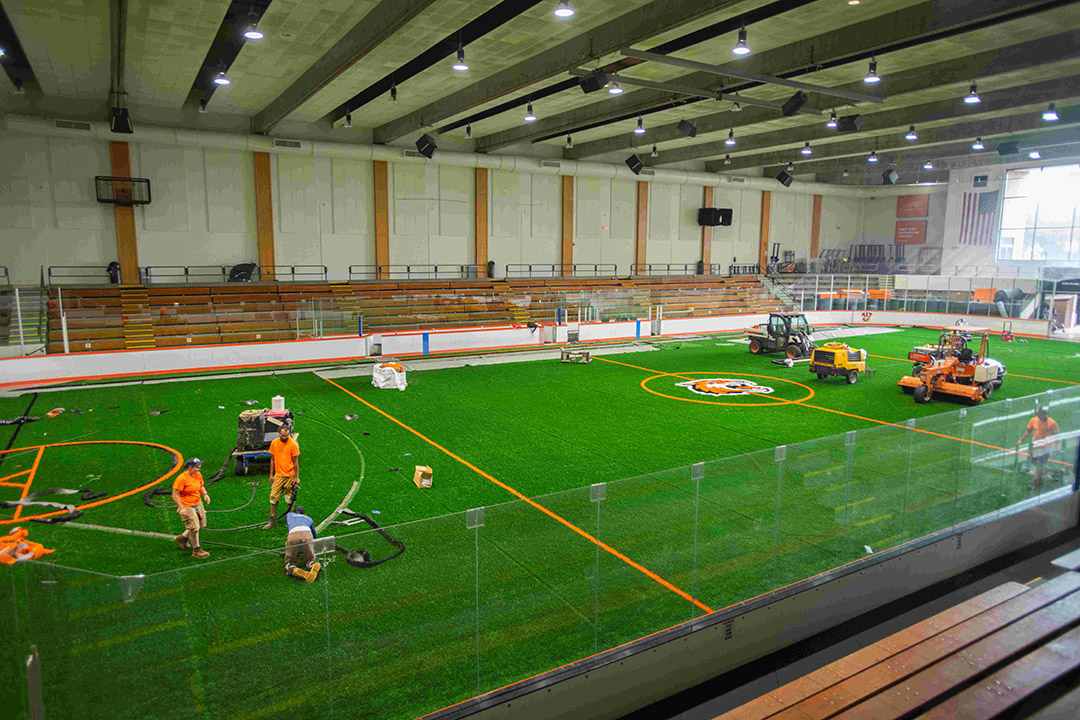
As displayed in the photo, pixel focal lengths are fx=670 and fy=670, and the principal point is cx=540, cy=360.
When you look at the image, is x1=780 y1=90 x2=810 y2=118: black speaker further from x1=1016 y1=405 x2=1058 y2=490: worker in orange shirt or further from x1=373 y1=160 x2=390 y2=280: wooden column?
x1=373 y1=160 x2=390 y2=280: wooden column

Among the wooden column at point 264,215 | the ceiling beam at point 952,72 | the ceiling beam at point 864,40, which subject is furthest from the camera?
the wooden column at point 264,215

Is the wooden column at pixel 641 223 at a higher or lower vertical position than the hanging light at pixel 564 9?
lower

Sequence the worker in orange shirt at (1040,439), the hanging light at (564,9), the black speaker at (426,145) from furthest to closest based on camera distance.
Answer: the black speaker at (426,145) → the hanging light at (564,9) → the worker in orange shirt at (1040,439)

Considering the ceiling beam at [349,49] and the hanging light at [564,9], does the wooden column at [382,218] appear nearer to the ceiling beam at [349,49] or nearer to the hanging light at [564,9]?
the ceiling beam at [349,49]

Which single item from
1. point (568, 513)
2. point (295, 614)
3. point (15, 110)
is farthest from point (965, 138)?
point (15, 110)

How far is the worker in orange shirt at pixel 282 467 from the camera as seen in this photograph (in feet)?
30.8

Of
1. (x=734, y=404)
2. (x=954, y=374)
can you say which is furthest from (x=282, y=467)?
(x=954, y=374)

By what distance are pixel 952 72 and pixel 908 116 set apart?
21.3ft

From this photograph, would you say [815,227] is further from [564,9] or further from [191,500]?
[191,500]

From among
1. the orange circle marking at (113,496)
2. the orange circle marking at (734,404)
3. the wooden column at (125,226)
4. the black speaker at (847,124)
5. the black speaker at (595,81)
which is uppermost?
the black speaker at (847,124)

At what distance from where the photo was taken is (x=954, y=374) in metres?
17.8

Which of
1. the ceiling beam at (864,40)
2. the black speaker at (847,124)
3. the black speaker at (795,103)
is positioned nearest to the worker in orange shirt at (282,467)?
the ceiling beam at (864,40)

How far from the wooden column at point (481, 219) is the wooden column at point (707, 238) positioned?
14.9 meters

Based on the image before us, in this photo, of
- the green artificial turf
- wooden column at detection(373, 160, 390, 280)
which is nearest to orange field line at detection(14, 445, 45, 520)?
the green artificial turf
